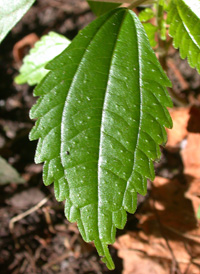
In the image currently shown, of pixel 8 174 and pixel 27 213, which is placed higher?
pixel 8 174

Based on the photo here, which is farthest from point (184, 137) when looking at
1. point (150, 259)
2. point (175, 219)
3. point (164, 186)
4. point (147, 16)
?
point (147, 16)

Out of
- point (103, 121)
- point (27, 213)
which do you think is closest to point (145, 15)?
point (103, 121)

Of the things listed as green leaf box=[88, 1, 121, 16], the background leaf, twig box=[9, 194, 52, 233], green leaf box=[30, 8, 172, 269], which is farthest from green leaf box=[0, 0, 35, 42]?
twig box=[9, 194, 52, 233]

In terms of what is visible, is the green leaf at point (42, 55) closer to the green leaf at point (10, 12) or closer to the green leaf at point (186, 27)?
the green leaf at point (10, 12)

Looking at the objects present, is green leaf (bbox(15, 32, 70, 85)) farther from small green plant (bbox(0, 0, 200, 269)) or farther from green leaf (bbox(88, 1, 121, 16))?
small green plant (bbox(0, 0, 200, 269))

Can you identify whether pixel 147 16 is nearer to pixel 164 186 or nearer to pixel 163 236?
pixel 164 186

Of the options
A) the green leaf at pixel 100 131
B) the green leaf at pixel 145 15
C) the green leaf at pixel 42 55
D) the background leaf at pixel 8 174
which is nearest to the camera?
the green leaf at pixel 100 131

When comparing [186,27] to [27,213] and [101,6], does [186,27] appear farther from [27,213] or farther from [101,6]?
[27,213]

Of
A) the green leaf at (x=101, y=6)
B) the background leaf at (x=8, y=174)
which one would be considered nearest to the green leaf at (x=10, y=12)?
the green leaf at (x=101, y=6)
